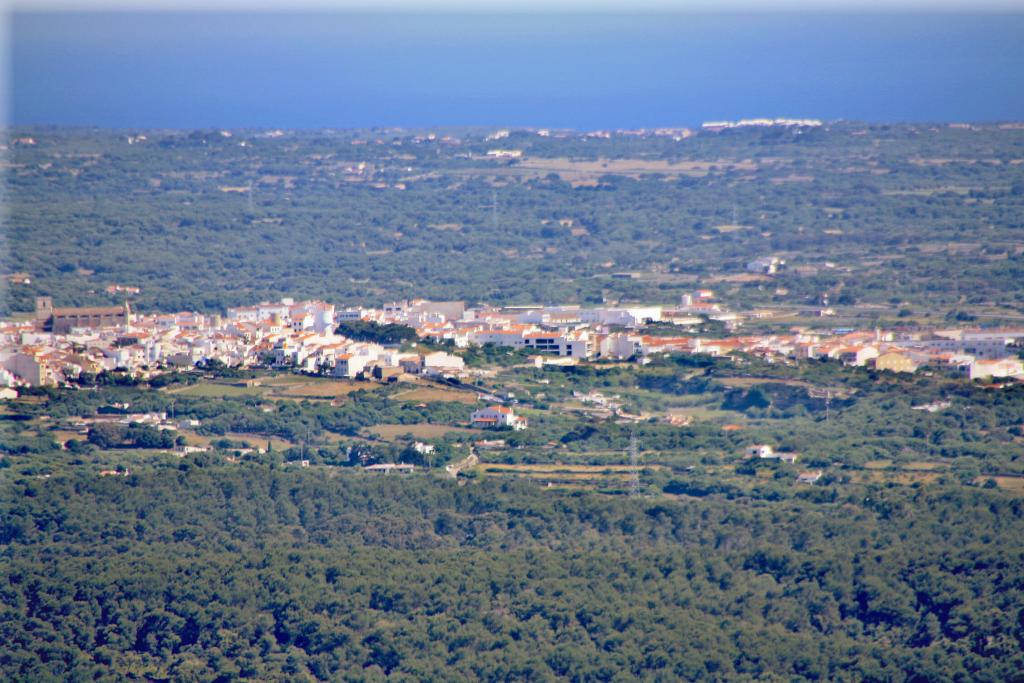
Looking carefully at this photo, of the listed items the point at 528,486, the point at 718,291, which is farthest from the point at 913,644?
the point at 718,291

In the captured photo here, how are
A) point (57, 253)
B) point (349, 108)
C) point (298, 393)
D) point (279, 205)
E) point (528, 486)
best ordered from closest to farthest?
point (528, 486) → point (298, 393) → point (57, 253) → point (279, 205) → point (349, 108)

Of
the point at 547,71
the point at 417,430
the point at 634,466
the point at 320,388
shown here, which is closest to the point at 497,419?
the point at 417,430

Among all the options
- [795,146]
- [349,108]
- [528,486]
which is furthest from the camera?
[349,108]

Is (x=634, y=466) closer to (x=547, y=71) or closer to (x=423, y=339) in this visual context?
(x=423, y=339)

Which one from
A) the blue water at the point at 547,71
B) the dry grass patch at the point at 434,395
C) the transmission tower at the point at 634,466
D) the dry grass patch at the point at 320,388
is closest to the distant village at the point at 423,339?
the dry grass patch at the point at 320,388

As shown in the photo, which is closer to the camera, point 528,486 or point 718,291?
point 528,486

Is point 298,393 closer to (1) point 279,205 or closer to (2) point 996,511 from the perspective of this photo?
(2) point 996,511
